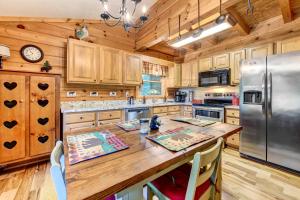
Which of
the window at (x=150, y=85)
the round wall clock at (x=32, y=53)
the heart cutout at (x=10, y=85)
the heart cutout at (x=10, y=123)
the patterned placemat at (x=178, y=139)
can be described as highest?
the round wall clock at (x=32, y=53)

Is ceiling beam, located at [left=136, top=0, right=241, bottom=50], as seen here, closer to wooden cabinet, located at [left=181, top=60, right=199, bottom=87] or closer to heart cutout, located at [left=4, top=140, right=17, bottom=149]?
wooden cabinet, located at [left=181, top=60, right=199, bottom=87]

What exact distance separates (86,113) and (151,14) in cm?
261

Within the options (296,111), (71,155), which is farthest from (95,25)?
(296,111)

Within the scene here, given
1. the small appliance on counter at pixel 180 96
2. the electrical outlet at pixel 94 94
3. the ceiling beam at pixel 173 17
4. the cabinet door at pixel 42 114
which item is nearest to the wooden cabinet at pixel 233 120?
the small appliance on counter at pixel 180 96

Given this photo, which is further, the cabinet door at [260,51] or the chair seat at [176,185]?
the cabinet door at [260,51]

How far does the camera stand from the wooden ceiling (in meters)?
2.34

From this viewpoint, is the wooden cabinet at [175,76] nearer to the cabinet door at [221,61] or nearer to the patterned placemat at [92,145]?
the cabinet door at [221,61]

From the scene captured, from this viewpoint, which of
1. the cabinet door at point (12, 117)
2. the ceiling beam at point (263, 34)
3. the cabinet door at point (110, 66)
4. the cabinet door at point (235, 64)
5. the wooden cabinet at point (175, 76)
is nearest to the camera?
the cabinet door at point (12, 117)

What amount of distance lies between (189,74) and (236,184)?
3004 millimetres

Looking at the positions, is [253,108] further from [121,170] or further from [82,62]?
[82,62]

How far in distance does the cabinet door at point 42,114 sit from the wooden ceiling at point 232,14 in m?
2.27

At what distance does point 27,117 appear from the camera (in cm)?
233

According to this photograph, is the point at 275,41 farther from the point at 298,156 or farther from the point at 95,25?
the point at 95,25

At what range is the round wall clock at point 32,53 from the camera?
8.37 feet
